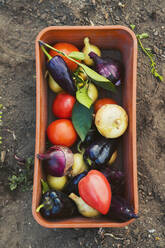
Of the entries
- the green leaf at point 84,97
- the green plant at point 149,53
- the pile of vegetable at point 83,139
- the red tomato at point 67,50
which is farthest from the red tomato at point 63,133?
the green plant at point 149,53

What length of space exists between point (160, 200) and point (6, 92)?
3.33 feet

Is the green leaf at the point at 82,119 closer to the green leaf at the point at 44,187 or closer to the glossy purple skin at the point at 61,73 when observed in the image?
the glossy purple skin at the point at 61,73

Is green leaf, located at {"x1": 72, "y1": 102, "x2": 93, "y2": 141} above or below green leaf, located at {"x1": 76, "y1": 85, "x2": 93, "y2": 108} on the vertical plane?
below

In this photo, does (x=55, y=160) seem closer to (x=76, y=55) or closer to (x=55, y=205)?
(x=55, y=205)

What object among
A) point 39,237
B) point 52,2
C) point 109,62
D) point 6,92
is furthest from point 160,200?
point 52,2

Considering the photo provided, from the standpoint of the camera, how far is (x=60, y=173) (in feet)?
4.51

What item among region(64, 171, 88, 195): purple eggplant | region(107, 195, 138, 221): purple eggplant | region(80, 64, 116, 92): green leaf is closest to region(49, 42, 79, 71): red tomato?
region(80, 64, 116, 92): green leaf

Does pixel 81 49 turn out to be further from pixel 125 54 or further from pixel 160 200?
pixel 160 200

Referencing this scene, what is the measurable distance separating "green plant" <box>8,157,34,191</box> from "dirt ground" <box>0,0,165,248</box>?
0.11ft

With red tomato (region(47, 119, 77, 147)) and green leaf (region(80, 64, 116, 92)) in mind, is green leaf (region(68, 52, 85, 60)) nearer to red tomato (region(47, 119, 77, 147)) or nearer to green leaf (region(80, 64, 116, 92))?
green leaf (region(80, 64, 116, 92))

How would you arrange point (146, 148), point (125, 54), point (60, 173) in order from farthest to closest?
point (146, 148) → point (125, 54) → point (60, 173)

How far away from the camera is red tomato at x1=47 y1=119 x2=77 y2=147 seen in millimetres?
1427

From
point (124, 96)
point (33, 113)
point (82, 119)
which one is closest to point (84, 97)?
point (82, 119)

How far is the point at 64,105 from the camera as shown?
1444 mm
